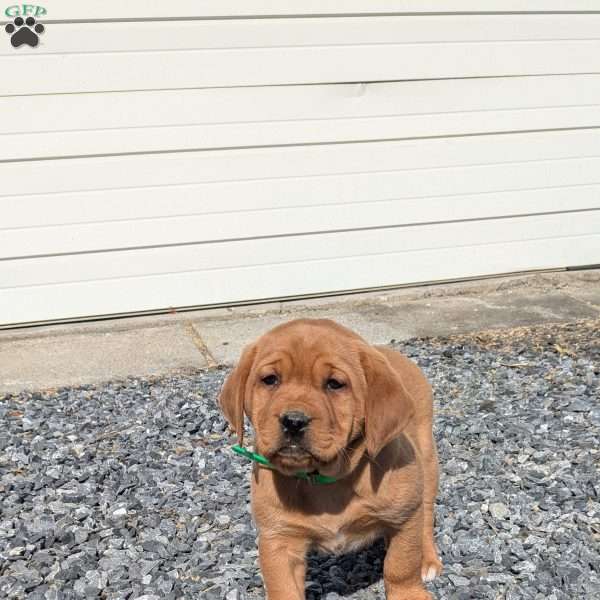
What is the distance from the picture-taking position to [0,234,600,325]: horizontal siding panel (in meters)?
7.86

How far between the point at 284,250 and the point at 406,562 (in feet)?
16.4

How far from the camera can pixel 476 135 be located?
28.1ft

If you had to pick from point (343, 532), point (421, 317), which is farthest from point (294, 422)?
point (421, 317)

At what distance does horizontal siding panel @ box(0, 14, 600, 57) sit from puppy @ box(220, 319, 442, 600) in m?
4.72

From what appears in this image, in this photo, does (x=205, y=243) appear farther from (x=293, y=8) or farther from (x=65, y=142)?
(x=293, y=8)

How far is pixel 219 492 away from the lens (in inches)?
185

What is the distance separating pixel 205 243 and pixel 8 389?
231 centimetres

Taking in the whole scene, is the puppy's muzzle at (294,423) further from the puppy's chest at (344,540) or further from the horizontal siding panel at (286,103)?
the horizontal siding panel at (286,103)

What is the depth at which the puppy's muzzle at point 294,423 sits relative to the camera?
310cm

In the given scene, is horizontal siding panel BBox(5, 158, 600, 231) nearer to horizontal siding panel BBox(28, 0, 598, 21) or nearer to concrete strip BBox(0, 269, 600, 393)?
concrete strip BBox(0, 269, 600, 393)

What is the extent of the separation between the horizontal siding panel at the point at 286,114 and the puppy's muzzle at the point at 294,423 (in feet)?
16.5

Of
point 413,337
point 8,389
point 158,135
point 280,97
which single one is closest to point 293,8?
point 280,97

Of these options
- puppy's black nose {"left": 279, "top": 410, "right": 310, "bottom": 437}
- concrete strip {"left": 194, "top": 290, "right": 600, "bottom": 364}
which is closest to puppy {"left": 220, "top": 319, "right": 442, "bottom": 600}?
puppy's black nose {"left": 279, "top": 410, "right": 310, "bottom": 437}

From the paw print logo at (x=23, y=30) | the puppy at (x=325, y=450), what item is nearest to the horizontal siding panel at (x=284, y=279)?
the paw print logo at (x=23, y=30)
